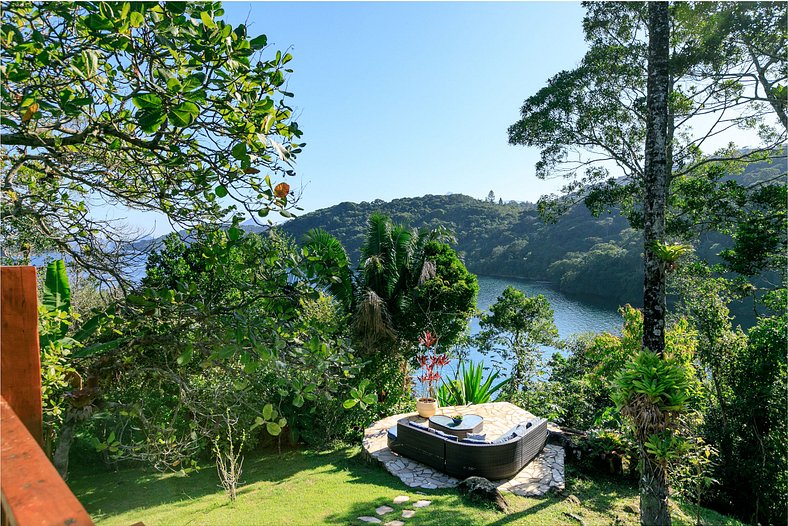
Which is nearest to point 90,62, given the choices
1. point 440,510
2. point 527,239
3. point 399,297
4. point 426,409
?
point 440,510

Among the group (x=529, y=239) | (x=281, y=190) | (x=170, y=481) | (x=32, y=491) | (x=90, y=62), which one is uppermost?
(x=529, y=239)

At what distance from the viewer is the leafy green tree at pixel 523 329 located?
419 inches

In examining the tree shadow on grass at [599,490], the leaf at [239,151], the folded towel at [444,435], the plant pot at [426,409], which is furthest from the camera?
the plant pot at [426,409]

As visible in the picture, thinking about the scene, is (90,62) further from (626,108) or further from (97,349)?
(626,108)

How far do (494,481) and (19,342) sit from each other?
616cm

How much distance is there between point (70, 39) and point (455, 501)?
5755 millimetres

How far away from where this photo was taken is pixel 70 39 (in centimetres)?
201

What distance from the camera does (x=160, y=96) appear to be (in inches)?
64.2

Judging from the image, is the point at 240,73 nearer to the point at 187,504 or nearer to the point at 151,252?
the point at 151,252

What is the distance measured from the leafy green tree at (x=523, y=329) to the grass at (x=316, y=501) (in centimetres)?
410

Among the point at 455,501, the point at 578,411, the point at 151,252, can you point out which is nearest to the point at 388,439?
the point at 455,501

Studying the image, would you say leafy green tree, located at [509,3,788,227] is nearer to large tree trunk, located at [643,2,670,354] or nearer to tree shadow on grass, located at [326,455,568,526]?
large tree trunk, located at [643,2,670,354]

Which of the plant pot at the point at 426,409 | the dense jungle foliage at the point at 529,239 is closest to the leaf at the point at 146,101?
the plant pot at the point at 426,409

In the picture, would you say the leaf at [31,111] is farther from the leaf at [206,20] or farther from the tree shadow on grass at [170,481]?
the tree shadow on grass at [170,481]
